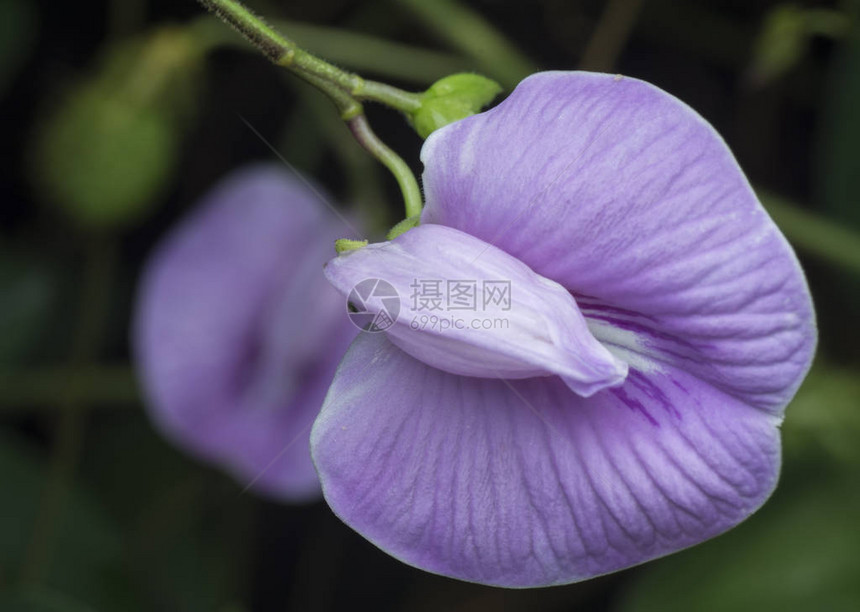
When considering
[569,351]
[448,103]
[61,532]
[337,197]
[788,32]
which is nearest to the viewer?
[569,351]

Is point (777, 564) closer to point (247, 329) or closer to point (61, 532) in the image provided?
point (247, 329)

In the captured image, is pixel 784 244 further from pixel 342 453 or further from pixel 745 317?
pixel 342 453

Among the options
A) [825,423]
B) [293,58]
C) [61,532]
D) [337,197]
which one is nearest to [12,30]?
[337,197]

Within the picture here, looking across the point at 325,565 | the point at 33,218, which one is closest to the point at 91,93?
the point at 33,218

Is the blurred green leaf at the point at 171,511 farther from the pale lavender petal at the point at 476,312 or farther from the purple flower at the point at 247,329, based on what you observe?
the pale lavender petal at the point at 476,312

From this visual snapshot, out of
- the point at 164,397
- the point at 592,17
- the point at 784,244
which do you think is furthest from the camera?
the point at 592,17

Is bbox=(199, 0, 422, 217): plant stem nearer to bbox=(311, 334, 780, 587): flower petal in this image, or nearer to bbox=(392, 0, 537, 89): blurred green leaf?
bbox=(311, 334, 780, 587): flower petal
